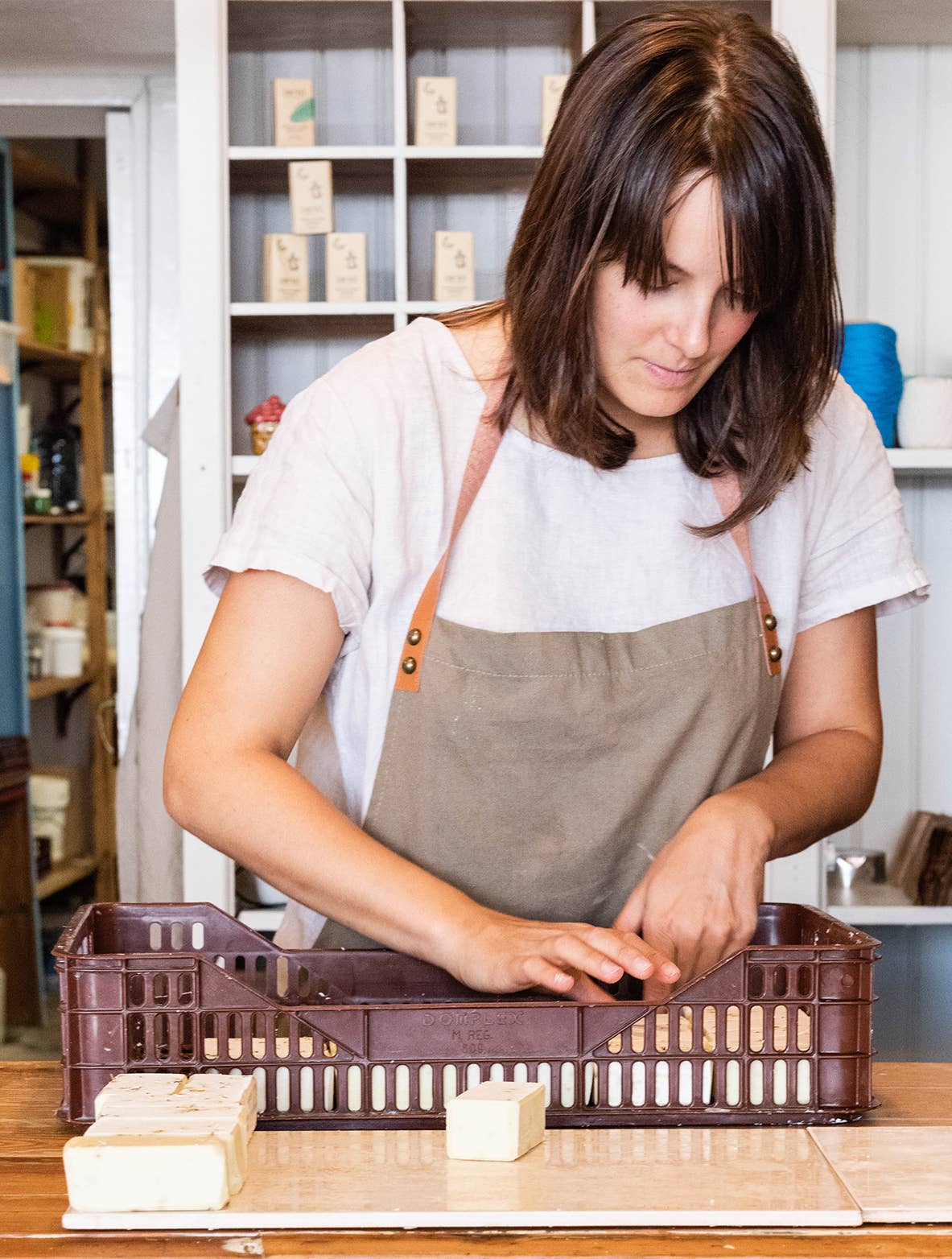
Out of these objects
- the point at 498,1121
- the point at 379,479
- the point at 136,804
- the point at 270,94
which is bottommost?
the point at 136,804

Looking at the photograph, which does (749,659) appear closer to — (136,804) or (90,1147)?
(90,1147)

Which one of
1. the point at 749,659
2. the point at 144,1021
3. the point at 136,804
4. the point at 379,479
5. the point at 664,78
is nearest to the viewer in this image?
the point at 144,1021

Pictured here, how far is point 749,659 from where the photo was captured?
1302mm

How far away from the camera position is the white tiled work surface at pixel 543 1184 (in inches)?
30.0

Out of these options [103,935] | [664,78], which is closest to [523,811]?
[103,935]

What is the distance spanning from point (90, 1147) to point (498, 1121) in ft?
0.74

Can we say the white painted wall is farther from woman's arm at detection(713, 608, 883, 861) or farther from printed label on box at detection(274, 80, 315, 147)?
woman's arm at detection(713, 608, 883, 861)

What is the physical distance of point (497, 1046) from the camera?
895mm

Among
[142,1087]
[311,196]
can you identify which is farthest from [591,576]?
[311,196]

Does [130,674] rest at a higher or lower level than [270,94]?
lower

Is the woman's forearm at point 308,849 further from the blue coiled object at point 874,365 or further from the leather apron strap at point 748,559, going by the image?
the blue coiled object at point 874,365

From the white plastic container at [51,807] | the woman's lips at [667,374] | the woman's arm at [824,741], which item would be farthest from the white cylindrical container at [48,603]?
the woman's lips at [667,374]

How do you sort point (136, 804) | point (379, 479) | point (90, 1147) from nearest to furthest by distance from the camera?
point (90, 1147) < point (379, 479) < point (136, 804)

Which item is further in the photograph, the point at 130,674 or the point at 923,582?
the point at 130,674
